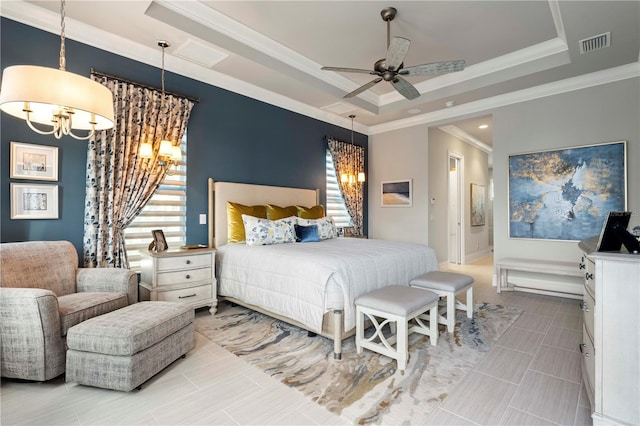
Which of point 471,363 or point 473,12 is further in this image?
point 473,12

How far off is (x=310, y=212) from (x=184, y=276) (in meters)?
2.09

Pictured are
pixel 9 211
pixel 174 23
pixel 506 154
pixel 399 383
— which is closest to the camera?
pixel 399 383

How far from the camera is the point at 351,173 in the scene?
5.91 meters

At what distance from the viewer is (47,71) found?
1.67 meters

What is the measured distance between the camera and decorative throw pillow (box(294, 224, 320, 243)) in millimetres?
3918

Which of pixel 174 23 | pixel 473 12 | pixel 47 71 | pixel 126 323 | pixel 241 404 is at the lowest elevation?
pixel 241 404

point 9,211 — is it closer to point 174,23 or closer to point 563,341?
point 174,23

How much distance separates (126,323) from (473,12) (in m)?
4.10

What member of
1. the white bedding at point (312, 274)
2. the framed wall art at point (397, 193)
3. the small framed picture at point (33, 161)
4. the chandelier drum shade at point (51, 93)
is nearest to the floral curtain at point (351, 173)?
the framed wall art at point (397, 193)

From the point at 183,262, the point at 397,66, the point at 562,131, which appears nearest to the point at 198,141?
the point at 183,262

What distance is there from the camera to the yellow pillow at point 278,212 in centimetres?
425

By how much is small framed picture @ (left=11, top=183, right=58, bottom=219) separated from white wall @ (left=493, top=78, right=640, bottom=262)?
5.65 metres

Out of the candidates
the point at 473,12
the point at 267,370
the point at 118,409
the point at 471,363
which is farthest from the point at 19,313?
the point at 473,12

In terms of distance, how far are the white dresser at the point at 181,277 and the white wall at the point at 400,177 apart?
150 inches
